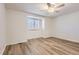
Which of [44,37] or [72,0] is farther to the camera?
[44,37]

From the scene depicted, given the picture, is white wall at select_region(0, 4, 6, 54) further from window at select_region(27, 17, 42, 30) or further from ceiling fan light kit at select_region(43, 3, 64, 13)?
ceiling fan light kit at select_region(43, 3, 64, 13)

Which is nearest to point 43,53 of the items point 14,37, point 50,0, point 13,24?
point 14,37

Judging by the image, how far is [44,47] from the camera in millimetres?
1446

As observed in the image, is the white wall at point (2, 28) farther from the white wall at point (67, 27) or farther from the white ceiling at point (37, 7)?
the white wall at point (67, 27)

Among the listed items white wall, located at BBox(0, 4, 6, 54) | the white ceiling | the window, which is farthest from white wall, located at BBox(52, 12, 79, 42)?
white wall, located at BBox(0, 4, 6, 54)

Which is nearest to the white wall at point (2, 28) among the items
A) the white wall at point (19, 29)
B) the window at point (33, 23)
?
the white wall at point (19, 29)

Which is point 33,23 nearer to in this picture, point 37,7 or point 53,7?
point 37,7

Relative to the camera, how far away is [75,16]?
1403mm

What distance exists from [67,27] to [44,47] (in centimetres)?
42

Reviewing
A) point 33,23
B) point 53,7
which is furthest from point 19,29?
point 53,7

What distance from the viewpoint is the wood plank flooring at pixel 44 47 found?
1389 mm

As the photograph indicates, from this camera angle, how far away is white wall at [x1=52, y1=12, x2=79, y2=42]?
4.61ft
